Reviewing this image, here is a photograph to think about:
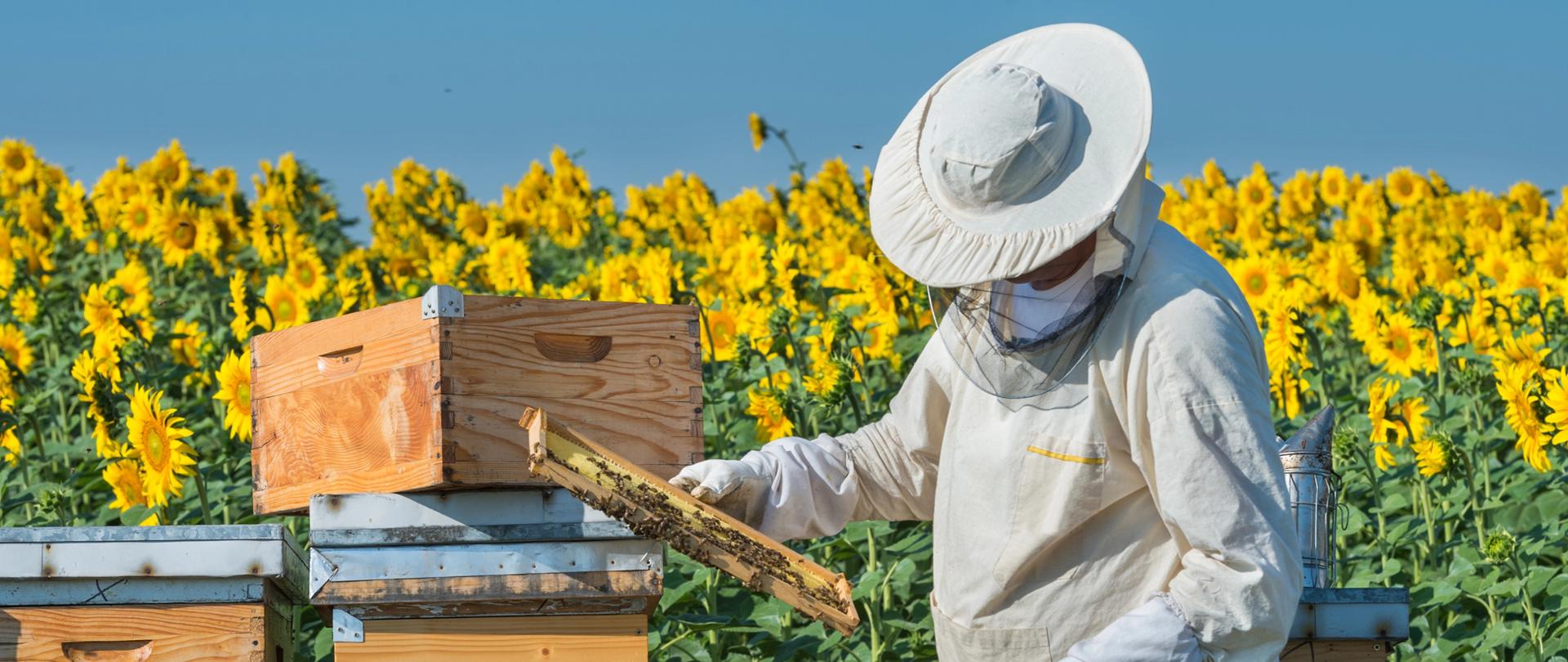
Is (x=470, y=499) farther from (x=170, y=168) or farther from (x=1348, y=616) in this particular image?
(x=170, y=168)

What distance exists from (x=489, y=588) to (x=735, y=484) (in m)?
0.60

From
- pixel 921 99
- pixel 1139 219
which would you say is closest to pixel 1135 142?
pixel 1139 219

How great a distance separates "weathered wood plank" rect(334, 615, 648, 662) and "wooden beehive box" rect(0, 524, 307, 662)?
26cm

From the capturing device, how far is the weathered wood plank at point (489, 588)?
3609 mm

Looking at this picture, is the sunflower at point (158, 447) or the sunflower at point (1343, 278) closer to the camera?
the sunflower at point (158, 447)

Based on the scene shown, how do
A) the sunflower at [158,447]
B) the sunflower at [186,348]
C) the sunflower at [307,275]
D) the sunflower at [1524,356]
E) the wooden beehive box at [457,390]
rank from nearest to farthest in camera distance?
the wooden beehive box at [457,390]
the sunflower at [158,447]
the sunflower at [1524,356]
the sunflower at [186,348]
the sunflower at [307,275]

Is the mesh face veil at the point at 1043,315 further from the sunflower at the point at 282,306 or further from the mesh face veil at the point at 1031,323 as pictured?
the sunflower at the point at 282,306

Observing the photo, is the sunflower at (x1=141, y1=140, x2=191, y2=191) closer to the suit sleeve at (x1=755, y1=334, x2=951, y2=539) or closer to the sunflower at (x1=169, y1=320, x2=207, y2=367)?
the sunflower at (x1=169, y1=320, x2=207, y2=367)

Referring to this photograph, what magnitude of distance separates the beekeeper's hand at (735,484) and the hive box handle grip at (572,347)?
505mm

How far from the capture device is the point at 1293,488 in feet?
12.1

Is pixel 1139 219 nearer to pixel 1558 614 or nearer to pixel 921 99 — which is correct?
pixel 921 99

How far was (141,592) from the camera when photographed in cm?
376

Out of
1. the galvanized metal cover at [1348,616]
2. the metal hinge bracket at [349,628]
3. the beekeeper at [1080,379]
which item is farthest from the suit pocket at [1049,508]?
the metal hinge bracket at [349,628]

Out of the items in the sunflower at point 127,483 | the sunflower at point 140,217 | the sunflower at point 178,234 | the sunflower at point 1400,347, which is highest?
the sunflower at point 140,217
